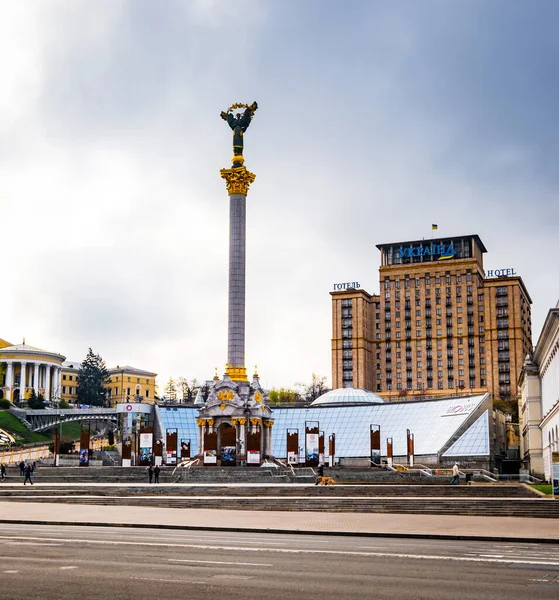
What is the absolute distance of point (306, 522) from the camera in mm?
29609

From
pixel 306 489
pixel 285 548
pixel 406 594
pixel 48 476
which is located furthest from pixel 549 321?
pixel 406 594

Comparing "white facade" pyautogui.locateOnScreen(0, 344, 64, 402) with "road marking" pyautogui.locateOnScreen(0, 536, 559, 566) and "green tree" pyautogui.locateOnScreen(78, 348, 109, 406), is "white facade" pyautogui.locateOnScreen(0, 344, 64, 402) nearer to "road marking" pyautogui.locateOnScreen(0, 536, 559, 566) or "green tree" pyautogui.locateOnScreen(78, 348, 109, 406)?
"green tree" pyautogui.locateOnScreen(78, 348, 109, 406)

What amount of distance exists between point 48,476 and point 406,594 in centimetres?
4984

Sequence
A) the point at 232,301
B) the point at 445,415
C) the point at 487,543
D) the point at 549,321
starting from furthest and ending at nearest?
the point at 445,415, the point at 232,301, the point at 549,321, the point at 487,543

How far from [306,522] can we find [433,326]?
132815 mm

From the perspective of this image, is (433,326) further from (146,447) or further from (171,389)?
(146,447)

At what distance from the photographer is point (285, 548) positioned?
21078 mm

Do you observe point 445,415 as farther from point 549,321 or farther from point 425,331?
point 425,331

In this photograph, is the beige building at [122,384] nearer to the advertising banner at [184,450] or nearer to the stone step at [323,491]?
the advertising banner at [184,450]

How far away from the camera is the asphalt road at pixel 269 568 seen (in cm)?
1413

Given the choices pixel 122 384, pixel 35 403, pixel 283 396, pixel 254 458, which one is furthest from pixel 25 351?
pixel 254 458

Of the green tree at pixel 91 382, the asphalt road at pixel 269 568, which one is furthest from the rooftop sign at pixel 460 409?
the green tree at pixel 91 382

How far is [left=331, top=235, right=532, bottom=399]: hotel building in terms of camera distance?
15350 cm

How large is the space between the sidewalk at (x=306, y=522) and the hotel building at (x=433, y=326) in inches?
4838
